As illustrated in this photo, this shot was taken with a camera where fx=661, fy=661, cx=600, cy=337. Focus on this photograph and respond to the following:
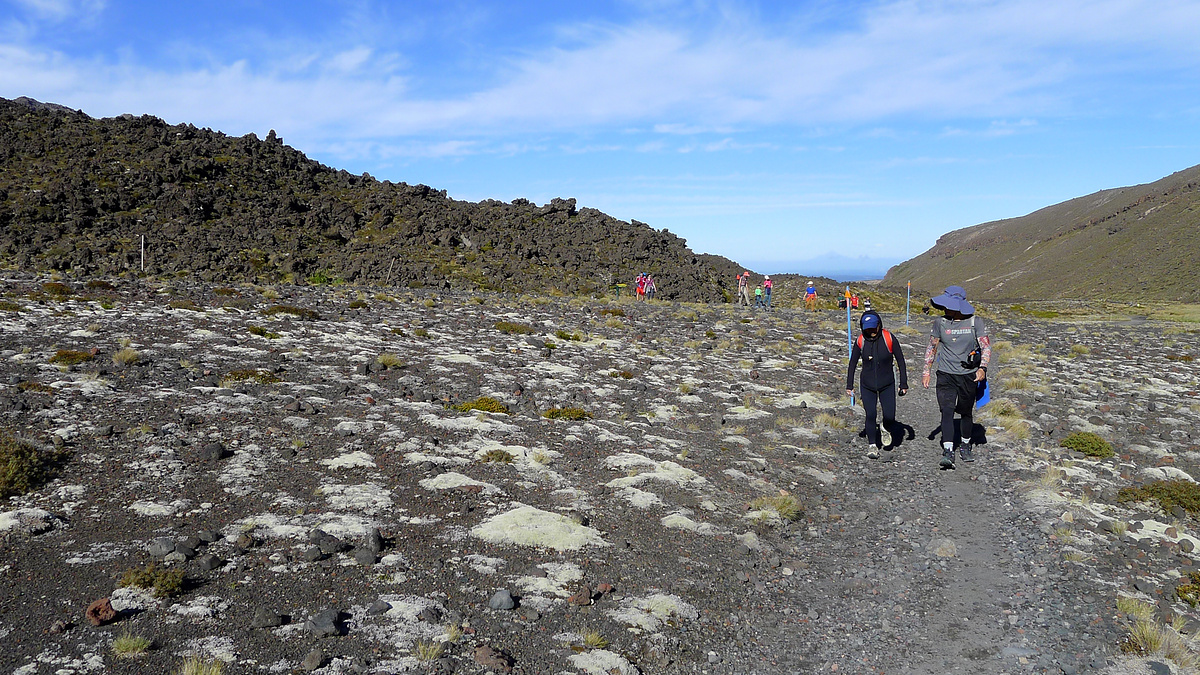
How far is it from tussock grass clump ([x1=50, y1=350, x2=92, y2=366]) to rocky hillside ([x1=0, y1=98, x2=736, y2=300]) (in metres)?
35.4

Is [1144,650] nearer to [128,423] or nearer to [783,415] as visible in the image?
[783,415]

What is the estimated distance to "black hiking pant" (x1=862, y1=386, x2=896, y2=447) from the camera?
41.0ft

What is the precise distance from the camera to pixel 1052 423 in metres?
14.6

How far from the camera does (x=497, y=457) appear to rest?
10.9 metres

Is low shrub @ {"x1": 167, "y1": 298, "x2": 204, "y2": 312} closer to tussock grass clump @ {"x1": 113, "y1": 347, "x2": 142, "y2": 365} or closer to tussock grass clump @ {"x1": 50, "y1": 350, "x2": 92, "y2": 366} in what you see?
tussock grass clump @ {"x1": 50, "y1": 350, "x2": 92, "y2": 366}

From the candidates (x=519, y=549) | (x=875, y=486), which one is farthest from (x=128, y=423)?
(x=875, y=486)

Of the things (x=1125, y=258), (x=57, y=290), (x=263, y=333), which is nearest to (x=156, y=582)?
(x=263, y=333)

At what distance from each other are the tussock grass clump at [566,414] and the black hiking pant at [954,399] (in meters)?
6.69

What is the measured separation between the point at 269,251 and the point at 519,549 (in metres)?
58.0

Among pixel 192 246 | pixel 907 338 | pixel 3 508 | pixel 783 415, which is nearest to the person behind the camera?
pixel 3 508

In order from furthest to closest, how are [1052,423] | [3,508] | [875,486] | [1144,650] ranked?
[1052,423]
[875,486]
[3,508]
[1144,650]

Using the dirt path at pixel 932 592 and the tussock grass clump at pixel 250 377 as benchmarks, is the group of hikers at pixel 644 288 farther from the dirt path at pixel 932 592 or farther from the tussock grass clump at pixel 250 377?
the dirt path at pixel 932 592

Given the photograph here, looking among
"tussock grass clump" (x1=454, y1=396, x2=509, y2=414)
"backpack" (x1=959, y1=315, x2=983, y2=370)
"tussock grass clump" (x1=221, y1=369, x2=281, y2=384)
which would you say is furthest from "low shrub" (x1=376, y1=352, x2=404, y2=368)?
"backpack" (x1=959, y1=315, x2=983, y2=370)

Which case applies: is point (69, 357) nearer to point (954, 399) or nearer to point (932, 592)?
point (932, 592)
